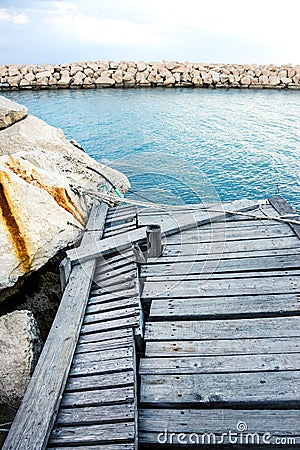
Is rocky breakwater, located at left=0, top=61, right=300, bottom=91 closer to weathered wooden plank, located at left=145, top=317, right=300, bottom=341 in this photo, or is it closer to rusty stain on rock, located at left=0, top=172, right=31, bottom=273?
rusty stain on rock, located at left=0, top=172, right=31, bottom=273

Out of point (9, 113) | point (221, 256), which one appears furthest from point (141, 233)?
point (9, 113)

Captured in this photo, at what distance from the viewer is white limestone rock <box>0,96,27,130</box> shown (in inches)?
222

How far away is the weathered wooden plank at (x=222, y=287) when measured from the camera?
10.3 ft

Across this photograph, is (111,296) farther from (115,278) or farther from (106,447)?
(106,447)

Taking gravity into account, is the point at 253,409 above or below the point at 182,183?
above

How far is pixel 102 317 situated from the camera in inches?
113

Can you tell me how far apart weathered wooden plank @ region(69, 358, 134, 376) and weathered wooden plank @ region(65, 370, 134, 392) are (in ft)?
0.09

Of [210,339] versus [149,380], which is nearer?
[149,380]

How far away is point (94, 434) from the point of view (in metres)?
1.97

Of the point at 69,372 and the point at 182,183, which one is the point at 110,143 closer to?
the point at 182,183

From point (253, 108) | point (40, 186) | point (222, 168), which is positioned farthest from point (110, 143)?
point (40, 186)

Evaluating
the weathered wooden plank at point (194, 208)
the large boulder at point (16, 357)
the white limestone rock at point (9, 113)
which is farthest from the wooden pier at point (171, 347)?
the white limestone rock at point (9, 113)

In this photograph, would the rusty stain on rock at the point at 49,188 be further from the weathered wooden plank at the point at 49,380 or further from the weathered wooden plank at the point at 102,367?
the weathered wooden plank at the point at 102,367

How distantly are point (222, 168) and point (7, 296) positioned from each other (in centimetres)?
663
